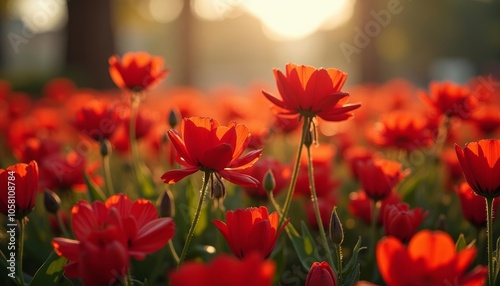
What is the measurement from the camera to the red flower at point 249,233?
1.35m

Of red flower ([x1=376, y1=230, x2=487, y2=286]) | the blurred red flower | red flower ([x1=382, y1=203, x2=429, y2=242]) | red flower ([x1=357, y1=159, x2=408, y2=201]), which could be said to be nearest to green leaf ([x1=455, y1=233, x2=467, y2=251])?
red flower ([x1=382, y1=203, x2=429, y2=242])

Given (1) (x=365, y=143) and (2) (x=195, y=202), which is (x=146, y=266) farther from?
(1) (x=365, y=143)

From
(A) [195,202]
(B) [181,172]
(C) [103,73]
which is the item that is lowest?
(C) [103,73]

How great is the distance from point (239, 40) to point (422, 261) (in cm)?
6960

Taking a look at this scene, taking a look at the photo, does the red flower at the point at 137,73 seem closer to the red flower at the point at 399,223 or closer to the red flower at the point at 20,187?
the red flower at the point at 20,187

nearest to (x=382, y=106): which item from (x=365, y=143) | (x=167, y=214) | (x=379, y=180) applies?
(x=365, y=143)

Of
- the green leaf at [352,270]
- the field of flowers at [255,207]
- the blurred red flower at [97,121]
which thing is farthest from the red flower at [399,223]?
the blurred red flower at [97,121]

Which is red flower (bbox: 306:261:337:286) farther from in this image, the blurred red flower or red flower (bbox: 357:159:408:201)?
the blurred red flower

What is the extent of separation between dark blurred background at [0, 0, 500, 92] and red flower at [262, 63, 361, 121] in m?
3.36

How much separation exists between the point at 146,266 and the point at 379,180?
0.90 metres

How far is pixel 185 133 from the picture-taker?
1.43m

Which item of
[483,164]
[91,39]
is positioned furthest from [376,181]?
[91,39]

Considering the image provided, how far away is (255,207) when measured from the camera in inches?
58.1

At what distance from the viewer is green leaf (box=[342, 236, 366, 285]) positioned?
1.52m
